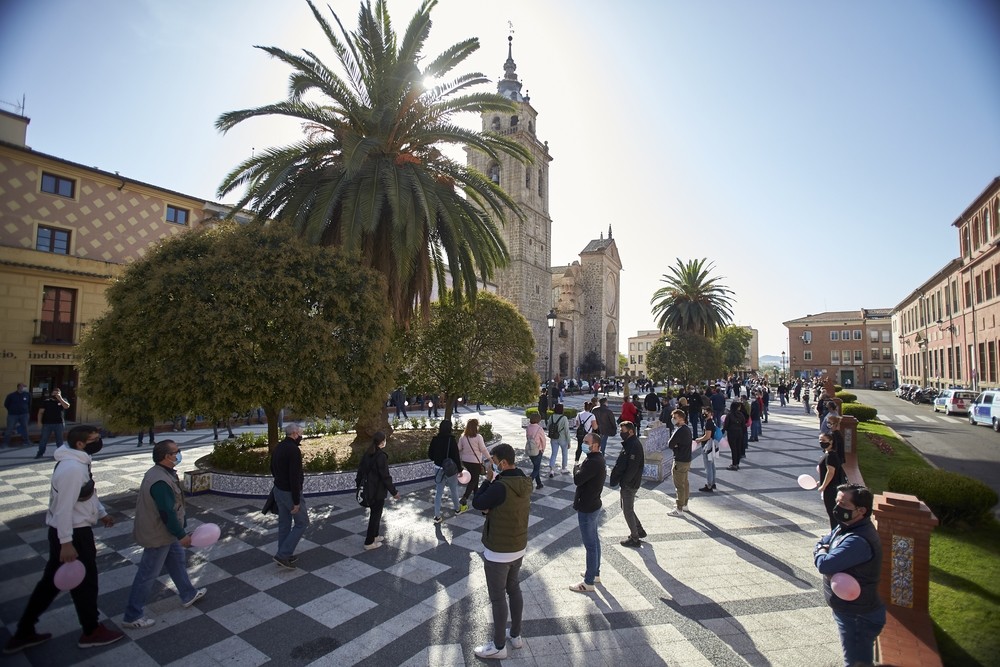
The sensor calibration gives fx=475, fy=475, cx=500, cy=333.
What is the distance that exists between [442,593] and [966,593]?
587 cm

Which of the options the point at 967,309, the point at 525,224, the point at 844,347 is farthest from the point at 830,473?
the point at 844,347

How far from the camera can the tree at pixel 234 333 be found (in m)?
8.16

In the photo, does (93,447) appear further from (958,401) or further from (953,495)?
(958,401)

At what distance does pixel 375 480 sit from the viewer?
6680 mm

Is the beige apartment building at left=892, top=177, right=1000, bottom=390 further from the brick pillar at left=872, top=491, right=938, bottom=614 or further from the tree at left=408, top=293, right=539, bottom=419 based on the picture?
the brick pillar at left=872, top=491, right=938, bottom=614

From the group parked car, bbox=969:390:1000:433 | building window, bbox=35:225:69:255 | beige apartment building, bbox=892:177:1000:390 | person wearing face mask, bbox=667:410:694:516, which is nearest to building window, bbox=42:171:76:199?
building window, bbox=35:225:69:255

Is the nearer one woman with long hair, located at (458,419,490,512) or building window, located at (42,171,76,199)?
woman with long hair, located at (458,419,490,512)

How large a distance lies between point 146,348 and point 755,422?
1807 centimetres

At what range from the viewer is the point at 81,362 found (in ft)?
30.1

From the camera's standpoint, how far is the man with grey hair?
596 centimetres

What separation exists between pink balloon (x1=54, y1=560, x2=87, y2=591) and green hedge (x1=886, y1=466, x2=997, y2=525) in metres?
10.6

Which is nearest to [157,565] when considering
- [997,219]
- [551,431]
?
[551,431]

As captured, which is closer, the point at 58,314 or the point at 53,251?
the point at 58,314

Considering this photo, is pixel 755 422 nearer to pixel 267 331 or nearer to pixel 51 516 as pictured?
pixel 267 331
